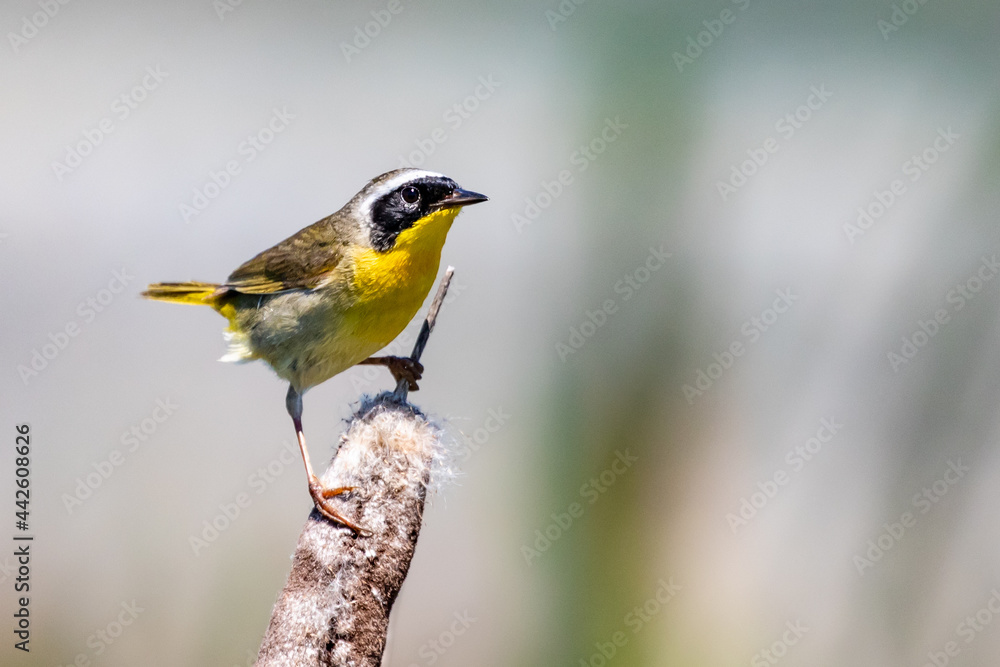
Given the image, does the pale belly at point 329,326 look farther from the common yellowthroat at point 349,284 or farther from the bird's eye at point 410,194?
the bird's eye at point 410,194

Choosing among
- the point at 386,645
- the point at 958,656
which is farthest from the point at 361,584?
the point at 958,656

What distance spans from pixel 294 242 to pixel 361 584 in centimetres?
177

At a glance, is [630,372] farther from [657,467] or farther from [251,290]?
[251,290]

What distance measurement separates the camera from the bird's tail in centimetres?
328

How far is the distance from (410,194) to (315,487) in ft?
4.03

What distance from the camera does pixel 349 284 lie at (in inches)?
114

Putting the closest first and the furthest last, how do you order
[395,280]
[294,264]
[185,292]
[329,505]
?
[329,505]
[395,280]
[294,264]
[185,292]

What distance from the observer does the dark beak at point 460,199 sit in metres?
2.81

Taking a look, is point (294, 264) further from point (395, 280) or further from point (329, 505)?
point (329, 505)

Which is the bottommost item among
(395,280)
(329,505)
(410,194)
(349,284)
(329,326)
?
(329,505)

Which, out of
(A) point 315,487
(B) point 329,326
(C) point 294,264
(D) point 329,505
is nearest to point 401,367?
→ (B) point 329,326

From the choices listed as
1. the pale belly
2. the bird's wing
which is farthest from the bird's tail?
the pale belly

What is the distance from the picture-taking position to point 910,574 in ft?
11.0

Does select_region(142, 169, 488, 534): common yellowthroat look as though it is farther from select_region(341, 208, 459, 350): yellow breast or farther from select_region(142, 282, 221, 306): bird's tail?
select_region(142, 282, 221, 306): bird's tail
